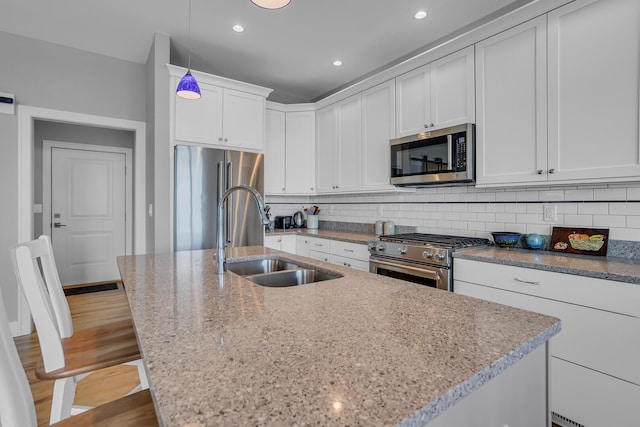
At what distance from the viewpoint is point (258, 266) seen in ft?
6.41

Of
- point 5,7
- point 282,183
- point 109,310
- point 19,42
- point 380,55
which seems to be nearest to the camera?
point 5,7

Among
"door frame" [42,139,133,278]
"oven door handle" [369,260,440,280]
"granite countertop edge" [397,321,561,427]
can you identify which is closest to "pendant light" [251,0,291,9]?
"granite countertop edge" [397,321,561,427]

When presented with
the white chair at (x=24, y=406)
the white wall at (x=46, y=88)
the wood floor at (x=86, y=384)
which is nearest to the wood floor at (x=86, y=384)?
the wood floor at (x=86, y=384)

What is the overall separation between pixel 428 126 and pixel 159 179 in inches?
97.5

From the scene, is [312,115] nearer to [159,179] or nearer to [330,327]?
[159,179]

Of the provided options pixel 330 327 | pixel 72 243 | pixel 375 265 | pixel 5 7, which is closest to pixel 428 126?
pixel 375 265

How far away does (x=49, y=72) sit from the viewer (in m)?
3.11

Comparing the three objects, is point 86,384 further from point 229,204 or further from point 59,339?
point 229,204

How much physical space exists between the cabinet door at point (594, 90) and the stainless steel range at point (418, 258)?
80 centimetres

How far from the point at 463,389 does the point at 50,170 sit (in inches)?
219

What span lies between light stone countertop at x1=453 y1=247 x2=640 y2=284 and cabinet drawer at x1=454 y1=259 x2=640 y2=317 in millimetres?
27

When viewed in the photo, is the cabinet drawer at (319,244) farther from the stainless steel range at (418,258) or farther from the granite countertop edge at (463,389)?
the granite countertop edge at (463,389)

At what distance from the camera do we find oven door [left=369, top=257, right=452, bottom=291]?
2.25m

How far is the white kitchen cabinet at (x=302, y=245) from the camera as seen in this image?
378 cm
